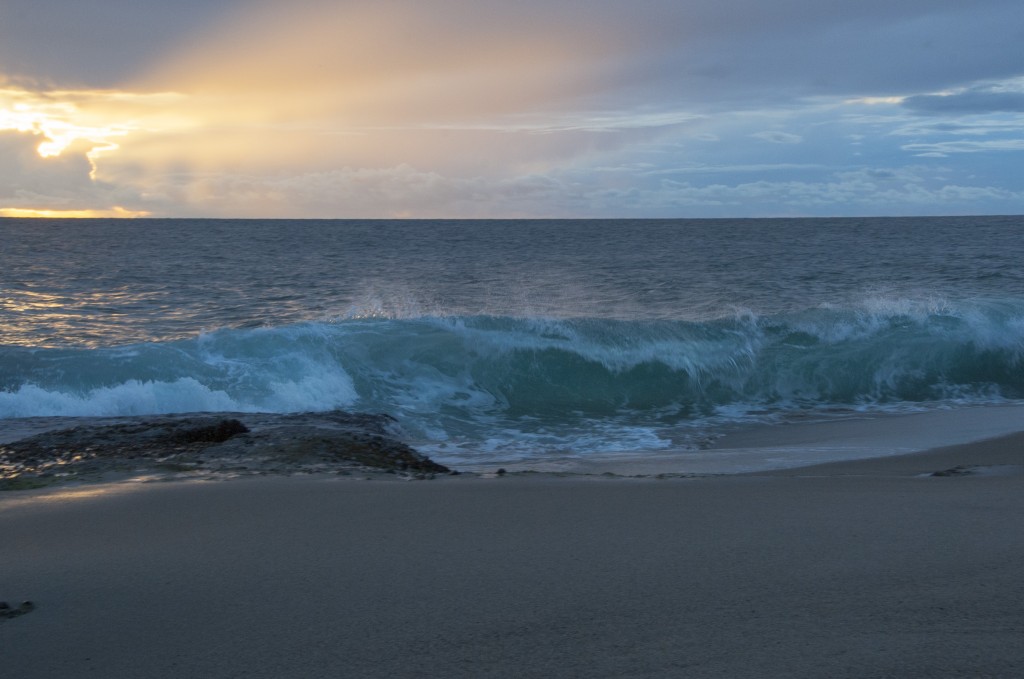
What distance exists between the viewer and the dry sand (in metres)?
2.80

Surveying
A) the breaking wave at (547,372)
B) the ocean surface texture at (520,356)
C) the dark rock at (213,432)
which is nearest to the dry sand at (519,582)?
the dark rock at (213,432)

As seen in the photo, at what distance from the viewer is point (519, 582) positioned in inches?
138

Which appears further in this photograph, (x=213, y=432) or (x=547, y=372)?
(x=547, y=372)

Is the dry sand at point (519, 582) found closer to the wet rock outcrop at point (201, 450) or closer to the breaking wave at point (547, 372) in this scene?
the wet rock outcrop at point (201, 450)

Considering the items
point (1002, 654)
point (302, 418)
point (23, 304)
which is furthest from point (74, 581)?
point (23, 304)

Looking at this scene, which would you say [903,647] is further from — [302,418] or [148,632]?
[302,418]

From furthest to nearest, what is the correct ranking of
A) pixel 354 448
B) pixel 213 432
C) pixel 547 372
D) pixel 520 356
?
pixel 520 356
pixel 547 372
pixel 213 432
pixel 354 448

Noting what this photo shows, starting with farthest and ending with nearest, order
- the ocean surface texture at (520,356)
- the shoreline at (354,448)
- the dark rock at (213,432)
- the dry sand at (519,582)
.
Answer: the ocean surface texture at (520,356), the dark rock at (213,432), the shoreline at (354,448), the dry sand at (519,582)

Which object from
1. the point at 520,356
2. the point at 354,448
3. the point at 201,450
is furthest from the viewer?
the point at 520,356

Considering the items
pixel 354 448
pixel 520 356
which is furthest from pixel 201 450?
pixel 520 356

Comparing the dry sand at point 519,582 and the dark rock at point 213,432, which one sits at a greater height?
the dry sand at point 519,582

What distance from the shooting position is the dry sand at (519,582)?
280cm

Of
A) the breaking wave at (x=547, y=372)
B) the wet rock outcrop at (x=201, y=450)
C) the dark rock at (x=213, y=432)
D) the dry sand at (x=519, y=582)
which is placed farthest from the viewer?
the breaking wave at (x=547, y=372)

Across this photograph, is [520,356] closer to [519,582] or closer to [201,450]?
[201,450]
